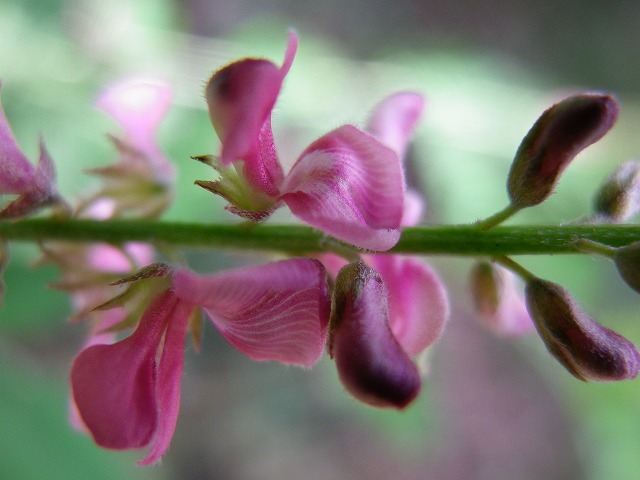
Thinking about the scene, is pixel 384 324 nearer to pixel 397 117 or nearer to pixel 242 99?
pixel 242 99

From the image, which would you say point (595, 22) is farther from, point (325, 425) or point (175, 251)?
point (175, 251)

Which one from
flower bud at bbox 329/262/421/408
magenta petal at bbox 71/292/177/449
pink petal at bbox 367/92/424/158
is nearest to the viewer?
flower bud at bbox 329/262/421/408

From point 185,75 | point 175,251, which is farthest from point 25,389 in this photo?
point 185,75

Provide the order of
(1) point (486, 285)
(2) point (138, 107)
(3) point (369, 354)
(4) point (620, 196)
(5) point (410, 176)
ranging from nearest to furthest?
(3) point (369, 354) → (4) point (620, 196) → (1) point (486, 285) → (2) point (138, 107) → (5) point (410, 176)

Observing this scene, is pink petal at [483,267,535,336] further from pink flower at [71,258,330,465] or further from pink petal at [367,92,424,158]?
pink flower at [71,258,330,465]

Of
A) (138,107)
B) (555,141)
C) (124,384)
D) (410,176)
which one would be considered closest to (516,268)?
(555,141)

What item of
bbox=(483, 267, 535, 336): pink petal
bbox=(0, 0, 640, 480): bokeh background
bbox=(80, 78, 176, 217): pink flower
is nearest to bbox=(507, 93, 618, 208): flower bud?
bbox=(483, 267, 535, 336): pink petal

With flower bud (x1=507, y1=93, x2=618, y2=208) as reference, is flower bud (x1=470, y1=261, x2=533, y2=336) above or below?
below

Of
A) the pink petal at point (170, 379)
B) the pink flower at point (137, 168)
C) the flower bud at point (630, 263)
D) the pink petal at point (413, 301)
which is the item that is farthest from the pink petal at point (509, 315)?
the pink flower at point (137, 168)
